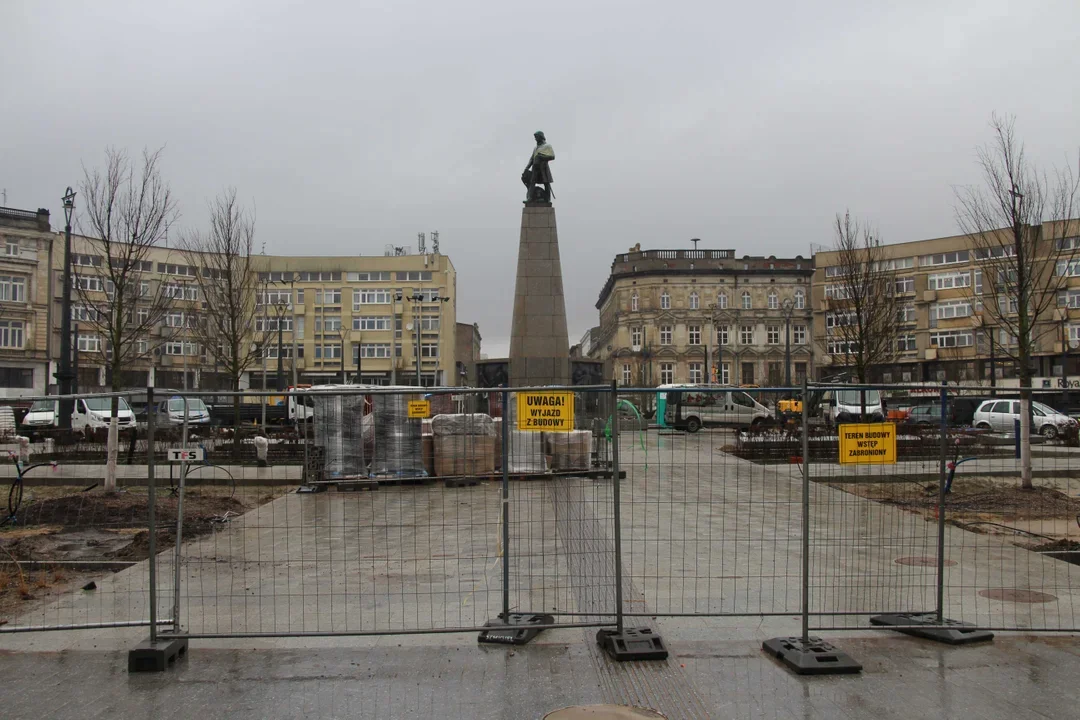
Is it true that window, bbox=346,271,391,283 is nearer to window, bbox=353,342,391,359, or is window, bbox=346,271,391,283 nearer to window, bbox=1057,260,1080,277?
window, bbox=353,342,391,359

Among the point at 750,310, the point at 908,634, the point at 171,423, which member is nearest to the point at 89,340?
the point at 750,310

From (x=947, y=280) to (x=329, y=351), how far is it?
185 ft

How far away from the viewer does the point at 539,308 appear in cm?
2028

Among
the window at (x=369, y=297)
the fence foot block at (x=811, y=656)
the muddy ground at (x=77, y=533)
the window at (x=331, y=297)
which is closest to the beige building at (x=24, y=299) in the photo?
the window at (x=331, y=297)

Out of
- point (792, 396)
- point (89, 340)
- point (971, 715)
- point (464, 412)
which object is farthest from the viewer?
point (89, 340)

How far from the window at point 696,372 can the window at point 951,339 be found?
23.4m

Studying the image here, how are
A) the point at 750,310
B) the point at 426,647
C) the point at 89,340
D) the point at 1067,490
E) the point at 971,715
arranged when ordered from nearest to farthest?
the point at 971,715 < the point at 426,647 < the point at 1067,490 < the point at 89,340 < the point at 750,310

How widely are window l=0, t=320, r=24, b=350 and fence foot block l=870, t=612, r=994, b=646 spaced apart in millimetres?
60274

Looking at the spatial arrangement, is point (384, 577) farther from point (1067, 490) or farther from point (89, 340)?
point (89, 340)

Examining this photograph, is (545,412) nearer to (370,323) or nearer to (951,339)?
(951,339)

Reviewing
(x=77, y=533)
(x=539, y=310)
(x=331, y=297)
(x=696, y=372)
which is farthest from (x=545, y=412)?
(x=696, y=372)

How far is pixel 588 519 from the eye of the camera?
24.4ft

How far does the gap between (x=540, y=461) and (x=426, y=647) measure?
2373 millimetres

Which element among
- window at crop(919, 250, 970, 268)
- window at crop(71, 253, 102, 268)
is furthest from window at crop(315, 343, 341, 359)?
window at crop(919, 250, 970, 268)
